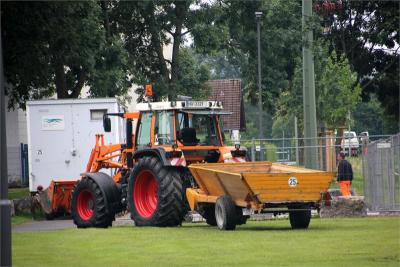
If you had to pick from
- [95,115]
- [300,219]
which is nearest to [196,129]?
[300,219]

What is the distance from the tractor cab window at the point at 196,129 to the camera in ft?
80.0

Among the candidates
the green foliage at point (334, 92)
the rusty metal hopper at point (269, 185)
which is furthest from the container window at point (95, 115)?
the green foliage at point (334, 92)

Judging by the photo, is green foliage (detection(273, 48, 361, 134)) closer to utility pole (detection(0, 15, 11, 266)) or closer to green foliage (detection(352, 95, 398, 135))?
green foliage (detection(352, 95, 398, 135))

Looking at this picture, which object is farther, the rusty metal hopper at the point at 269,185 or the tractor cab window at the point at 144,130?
the tractor cab window at the point at 144,130

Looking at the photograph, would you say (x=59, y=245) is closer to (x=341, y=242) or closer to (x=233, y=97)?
(x=341, y=242)

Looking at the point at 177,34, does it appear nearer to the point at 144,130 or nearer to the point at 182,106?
the point at 144,130

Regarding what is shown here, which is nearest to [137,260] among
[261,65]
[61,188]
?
[61,188]

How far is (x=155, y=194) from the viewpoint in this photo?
2403 centimetres

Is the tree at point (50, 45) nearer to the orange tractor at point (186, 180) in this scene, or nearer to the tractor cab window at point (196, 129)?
the orange tractor at point (186, 180)

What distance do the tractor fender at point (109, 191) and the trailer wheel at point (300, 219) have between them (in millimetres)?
4126

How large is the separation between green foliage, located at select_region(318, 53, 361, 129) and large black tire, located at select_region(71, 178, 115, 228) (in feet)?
86.7

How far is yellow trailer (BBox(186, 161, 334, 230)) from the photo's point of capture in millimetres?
21312

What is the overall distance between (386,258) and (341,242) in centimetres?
283

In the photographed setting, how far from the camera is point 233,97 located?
78688mm
